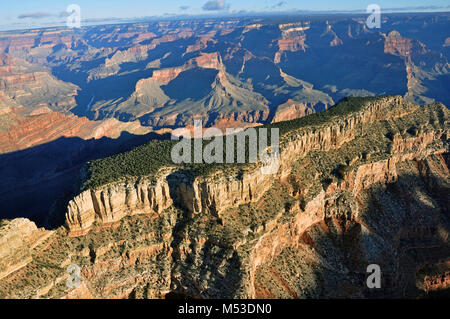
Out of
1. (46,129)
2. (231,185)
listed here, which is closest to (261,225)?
(231,185)

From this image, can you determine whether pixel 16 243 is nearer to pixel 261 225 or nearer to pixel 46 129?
pixel 261 225

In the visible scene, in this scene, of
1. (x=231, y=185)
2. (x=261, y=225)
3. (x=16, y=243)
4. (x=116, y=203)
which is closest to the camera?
(x=16, y=243)

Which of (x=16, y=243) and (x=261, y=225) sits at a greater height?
(x=16, y=243)

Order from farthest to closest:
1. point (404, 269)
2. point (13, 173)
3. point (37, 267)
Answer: point (13, 173)
point (404, 269)
point (37, 267)

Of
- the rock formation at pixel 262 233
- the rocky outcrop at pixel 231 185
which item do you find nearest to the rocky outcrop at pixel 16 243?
the rock formation at pixel 262 233

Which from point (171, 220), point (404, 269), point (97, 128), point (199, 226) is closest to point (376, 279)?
point (404, 269)

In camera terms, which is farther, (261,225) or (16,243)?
(261,225)

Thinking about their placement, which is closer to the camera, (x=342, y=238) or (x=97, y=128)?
(x=342, y=238)

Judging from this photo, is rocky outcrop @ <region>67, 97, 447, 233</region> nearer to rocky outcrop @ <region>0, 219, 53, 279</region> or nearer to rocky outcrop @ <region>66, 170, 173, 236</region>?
rocky outcrop @ <region>66, 170, 173, 236</region>

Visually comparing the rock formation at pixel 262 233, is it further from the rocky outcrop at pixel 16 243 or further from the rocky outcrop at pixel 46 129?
the rocky outcrop at pixel 46 129

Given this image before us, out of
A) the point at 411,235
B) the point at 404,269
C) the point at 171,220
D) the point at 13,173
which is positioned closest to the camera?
the point at 171,220
